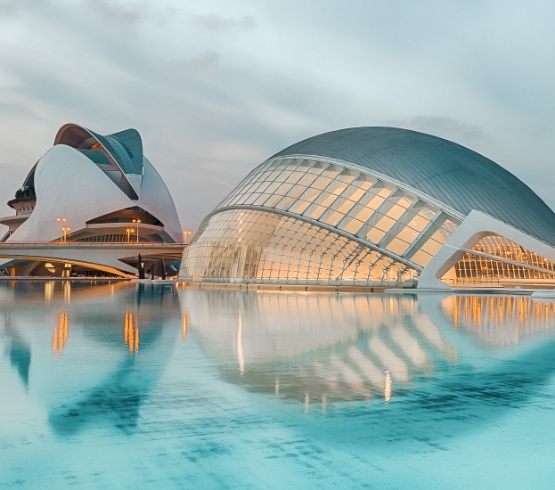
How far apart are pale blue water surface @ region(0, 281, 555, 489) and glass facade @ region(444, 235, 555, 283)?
2353cm

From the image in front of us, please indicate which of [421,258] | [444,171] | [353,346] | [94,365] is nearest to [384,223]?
[421,258]

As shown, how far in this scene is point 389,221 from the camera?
3378 cm

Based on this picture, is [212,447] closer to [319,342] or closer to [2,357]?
[2,357]

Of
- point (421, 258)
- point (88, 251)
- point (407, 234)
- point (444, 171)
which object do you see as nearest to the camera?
point (421, 258)

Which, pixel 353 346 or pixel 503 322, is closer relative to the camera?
pixel 353 346

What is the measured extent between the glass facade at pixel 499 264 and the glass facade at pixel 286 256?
387cm

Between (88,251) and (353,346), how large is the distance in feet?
223

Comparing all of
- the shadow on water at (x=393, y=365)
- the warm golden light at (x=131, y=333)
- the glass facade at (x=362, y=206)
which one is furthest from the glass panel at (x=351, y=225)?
the warm golden light at (x=131, y=333)

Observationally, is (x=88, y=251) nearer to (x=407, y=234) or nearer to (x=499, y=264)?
(x=407, y=234)

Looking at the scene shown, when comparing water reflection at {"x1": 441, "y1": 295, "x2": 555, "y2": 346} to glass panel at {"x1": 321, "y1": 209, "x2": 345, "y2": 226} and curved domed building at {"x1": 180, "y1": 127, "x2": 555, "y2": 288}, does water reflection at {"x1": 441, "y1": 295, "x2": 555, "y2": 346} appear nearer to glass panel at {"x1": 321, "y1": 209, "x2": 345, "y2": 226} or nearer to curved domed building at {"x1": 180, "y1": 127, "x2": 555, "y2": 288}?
curved domed building at {"x1": 180, "y1": 127, "x2": 555, "y2": 288}

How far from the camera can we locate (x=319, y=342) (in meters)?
10.8

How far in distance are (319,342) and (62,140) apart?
89.7 metres

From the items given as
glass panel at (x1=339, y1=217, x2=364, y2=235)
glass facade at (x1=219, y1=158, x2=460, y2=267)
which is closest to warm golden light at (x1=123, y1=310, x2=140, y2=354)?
glass panel at (x1=339, y1=217, x2=364, y2=235)

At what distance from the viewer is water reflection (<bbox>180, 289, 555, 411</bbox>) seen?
23.1 ft
